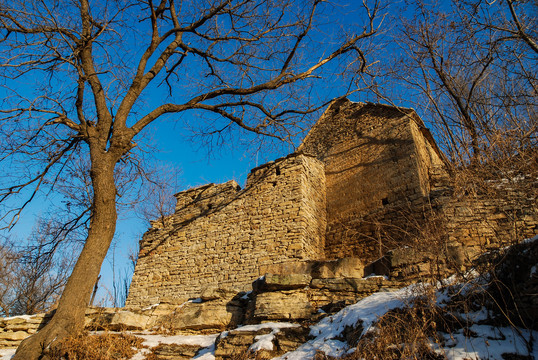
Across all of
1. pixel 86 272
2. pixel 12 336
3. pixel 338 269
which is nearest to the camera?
pixel 86 272

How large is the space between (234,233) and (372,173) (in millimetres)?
4703

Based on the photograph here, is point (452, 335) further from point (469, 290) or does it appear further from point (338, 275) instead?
point (338, 275)

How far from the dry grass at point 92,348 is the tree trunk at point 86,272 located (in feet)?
0.47

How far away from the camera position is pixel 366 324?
3.55m

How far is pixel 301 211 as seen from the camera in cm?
959

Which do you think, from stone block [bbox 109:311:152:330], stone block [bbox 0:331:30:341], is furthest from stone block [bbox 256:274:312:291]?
stone block [bbox 0:331:30:341]

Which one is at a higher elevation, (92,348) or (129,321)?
(129,321)

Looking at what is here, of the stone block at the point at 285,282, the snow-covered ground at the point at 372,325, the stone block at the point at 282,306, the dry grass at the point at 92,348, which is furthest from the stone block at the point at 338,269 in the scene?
the dry grass at the point at 92,348

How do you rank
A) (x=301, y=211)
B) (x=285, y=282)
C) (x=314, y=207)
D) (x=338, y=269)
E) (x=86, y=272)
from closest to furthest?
(x=86, y=272) < (x=285, y=282) < (x=338, y=269) < (x=301, y=211) < (x=314, y=207)

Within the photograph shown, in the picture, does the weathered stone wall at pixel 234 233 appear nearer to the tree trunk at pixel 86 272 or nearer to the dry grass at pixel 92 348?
the tree trunk at pixel 86 272

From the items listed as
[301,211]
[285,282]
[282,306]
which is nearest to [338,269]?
[285,282]

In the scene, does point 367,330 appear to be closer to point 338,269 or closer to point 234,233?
point 338,269

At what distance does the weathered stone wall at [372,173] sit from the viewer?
9.66 metres

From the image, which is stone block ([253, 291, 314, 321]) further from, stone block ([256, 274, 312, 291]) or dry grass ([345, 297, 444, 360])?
dry grass ([345, 297, 444, 360])
